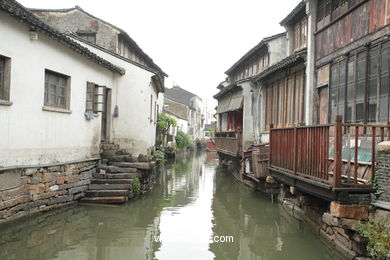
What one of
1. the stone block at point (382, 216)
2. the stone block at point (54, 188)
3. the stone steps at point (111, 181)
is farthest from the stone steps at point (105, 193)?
the stone block at point (382, 216)

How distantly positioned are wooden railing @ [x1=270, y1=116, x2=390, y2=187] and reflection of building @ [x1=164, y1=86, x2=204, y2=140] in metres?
41.5

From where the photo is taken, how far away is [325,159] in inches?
279

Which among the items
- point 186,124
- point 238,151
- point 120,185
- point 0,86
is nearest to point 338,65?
point 120,185

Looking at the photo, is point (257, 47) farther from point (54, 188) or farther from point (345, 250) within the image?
point (345, 250)

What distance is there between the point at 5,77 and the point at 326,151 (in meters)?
7.34

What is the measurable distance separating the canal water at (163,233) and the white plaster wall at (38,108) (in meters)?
1.75

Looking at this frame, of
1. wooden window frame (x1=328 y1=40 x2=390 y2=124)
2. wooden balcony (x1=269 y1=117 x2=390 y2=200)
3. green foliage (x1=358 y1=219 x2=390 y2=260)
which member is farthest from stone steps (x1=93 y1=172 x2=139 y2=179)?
green foliage (x1=358 y1=219 x2=390 y2=260)

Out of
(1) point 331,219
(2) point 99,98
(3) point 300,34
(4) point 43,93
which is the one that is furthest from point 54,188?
(3) point 300,34

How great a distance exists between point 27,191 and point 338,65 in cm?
881

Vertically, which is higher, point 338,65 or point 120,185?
point 338,65

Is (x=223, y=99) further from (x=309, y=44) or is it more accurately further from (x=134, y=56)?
(x=309, y=44)

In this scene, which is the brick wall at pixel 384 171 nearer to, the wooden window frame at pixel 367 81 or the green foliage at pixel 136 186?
the wooden window frame at pixel 367 81

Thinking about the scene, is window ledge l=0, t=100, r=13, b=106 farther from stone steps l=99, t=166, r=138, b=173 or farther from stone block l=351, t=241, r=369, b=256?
stone block l=351, t=241, r=369, b=256

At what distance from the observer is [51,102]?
11.1 m
